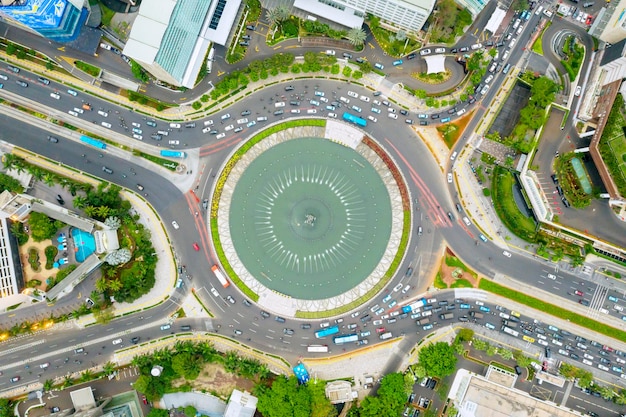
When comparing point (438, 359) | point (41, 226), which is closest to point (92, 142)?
point (41, 226)

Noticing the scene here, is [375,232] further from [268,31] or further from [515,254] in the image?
[268,31]

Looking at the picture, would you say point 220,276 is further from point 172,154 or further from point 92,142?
point 92,142

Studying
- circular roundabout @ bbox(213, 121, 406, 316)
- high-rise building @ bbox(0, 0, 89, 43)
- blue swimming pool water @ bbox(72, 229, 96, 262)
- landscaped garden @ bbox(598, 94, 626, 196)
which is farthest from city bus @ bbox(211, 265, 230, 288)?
landscaped garden @ bbox(598, 94, 626, 196)

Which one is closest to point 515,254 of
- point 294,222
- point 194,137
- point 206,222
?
point 294,222

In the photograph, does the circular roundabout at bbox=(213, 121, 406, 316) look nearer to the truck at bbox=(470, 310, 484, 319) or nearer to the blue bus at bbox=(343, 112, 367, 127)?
the blue bus at bbox=(343, 112, 367, 127)

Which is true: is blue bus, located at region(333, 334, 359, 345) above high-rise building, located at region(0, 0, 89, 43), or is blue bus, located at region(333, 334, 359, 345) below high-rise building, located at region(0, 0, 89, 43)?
below

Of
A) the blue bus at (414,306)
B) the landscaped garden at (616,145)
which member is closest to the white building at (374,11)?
the landscaped garden at (616,145)
